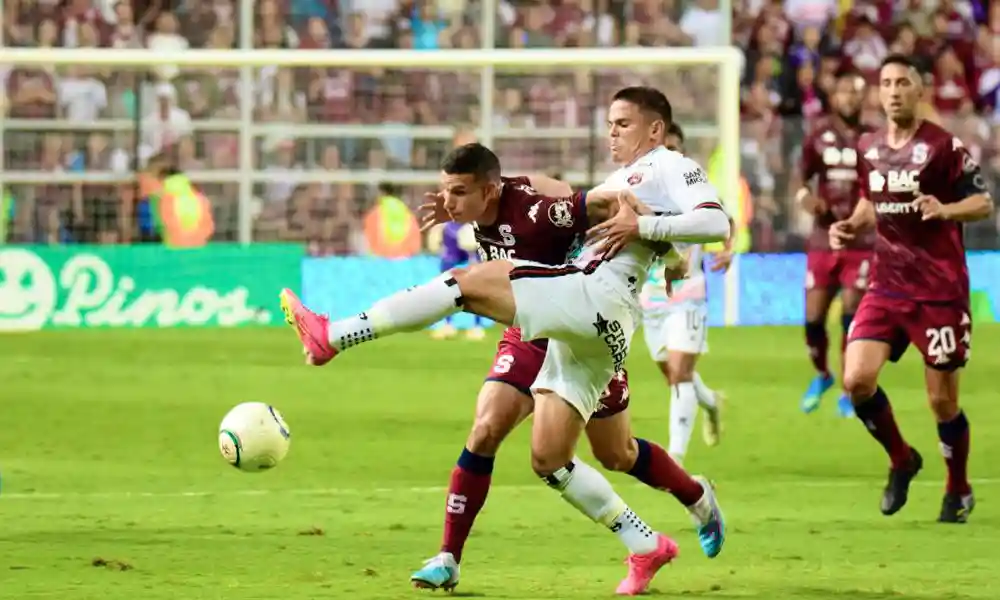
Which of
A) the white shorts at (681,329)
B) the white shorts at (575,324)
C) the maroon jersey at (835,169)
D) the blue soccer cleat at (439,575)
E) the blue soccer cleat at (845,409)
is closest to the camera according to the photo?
the white shorts at (575,324)

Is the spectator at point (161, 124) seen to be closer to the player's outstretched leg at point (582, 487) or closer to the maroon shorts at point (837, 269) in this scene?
the maroon shorts at point (837, 269)

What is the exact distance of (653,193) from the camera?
7.88 m

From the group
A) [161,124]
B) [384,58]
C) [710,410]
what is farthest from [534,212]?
[161,124]

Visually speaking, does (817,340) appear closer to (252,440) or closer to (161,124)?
(252,440)

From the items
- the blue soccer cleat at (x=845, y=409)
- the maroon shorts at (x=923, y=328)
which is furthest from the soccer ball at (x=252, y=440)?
the blue soccer cleat at (x=845, y=409)

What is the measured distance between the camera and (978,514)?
1072 cm

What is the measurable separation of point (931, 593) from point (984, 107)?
1955 centimetres

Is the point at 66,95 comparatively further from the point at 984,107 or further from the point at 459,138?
the point at 984,107

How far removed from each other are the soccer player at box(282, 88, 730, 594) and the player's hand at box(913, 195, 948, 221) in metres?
2.25

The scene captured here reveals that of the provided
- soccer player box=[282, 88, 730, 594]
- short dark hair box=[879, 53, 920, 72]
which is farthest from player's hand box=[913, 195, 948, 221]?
soccer player box=[282, 88, 730, 594]

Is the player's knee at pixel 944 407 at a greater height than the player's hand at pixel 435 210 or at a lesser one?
lesser

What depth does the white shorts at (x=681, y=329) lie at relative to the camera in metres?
12.3

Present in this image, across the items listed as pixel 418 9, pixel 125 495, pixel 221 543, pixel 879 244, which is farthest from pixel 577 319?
pixel 418 9

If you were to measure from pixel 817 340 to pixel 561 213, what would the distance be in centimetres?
868
